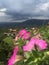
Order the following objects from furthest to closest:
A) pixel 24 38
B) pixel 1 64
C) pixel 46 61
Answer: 1. pixel 1 64
2. pixel 24 38
3. pixel 46 61

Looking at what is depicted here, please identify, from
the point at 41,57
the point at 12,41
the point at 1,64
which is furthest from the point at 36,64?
the point at 1,64

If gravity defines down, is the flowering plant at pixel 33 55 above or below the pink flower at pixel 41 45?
below

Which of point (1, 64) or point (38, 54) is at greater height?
point (38, 54)

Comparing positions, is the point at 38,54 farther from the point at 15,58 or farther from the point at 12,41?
the point at 12,41

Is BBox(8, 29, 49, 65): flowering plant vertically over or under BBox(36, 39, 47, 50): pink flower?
under

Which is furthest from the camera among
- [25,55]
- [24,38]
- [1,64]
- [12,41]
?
[1,64]

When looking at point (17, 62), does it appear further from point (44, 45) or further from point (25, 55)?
point (44, 45)

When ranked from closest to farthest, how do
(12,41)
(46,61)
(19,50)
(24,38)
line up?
(46,61)
(19,50)
(24,38)
(12,41)

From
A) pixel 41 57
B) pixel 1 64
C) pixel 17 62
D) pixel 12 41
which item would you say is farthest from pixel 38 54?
pixel 1 64

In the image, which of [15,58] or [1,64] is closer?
[15,58]
